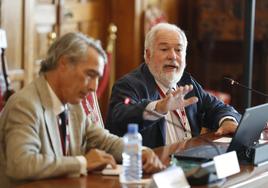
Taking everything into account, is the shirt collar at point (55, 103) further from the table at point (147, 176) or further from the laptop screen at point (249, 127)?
the laptop screen at point (249, 127)

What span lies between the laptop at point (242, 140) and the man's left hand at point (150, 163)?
0.49 ft

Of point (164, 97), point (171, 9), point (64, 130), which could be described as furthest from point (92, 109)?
point (171, 9)

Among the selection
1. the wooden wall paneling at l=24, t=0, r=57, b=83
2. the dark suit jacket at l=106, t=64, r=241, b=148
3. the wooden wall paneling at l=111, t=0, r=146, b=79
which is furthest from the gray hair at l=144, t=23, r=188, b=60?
the wooden wall paneling at l=111, t=0, r=146, b=79

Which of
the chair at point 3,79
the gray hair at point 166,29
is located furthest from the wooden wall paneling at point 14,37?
the gray hair at point 166,29

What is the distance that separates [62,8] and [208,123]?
227 centimetres

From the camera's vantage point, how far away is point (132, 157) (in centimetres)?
244

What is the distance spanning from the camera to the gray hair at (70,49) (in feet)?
8.18

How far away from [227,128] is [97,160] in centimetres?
112

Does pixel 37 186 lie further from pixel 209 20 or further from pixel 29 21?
pixel 209 20

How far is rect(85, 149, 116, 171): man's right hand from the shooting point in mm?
2467

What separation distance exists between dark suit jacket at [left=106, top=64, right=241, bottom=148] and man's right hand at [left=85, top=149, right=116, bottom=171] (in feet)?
2.22

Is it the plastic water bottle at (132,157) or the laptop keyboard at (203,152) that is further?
the laptop keyboard at (203,152)

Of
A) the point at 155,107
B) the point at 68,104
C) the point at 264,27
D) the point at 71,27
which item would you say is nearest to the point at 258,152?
the point at 155,107

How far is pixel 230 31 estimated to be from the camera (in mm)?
6574
